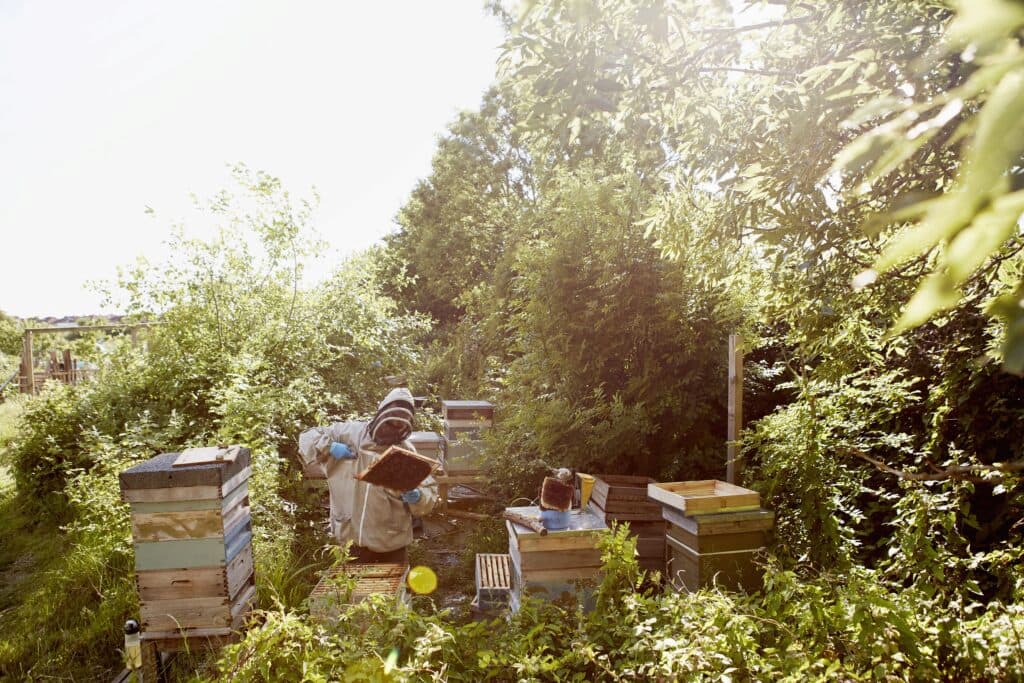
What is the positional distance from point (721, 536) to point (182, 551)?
116 inches

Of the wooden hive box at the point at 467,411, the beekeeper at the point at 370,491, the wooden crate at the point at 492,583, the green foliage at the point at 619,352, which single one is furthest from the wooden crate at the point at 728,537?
the wooden hive box at the point at 467,411

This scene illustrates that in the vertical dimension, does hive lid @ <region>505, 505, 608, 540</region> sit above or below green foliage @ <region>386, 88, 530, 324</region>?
below

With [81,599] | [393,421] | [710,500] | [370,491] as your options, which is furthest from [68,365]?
[710,500]

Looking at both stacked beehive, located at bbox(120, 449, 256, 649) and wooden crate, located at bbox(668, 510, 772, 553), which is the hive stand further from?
wooden crate, located at bbox(668, 510, 772, 553)

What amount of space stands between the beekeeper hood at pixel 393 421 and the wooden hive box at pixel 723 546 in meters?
2.13

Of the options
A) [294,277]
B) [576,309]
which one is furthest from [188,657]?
[294,277]

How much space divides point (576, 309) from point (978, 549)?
3.43 meters

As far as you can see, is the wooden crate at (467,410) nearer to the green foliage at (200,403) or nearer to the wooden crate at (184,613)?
the green foliage at (200,403)

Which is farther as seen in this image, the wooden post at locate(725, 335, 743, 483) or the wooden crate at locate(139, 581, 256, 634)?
the wooden post at locate(725, 335, 743, 483)

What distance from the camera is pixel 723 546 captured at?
3566 millimetres

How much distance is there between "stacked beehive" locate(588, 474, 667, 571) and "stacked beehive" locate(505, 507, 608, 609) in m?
0.66

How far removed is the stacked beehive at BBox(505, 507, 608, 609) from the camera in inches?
143

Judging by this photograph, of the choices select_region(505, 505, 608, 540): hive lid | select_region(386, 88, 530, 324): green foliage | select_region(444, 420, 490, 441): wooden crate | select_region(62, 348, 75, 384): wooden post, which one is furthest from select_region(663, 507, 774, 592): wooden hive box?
select_region(62, 348, 75, 384): wooden post

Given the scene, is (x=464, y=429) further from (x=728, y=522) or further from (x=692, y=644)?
(x=692, y=644)
